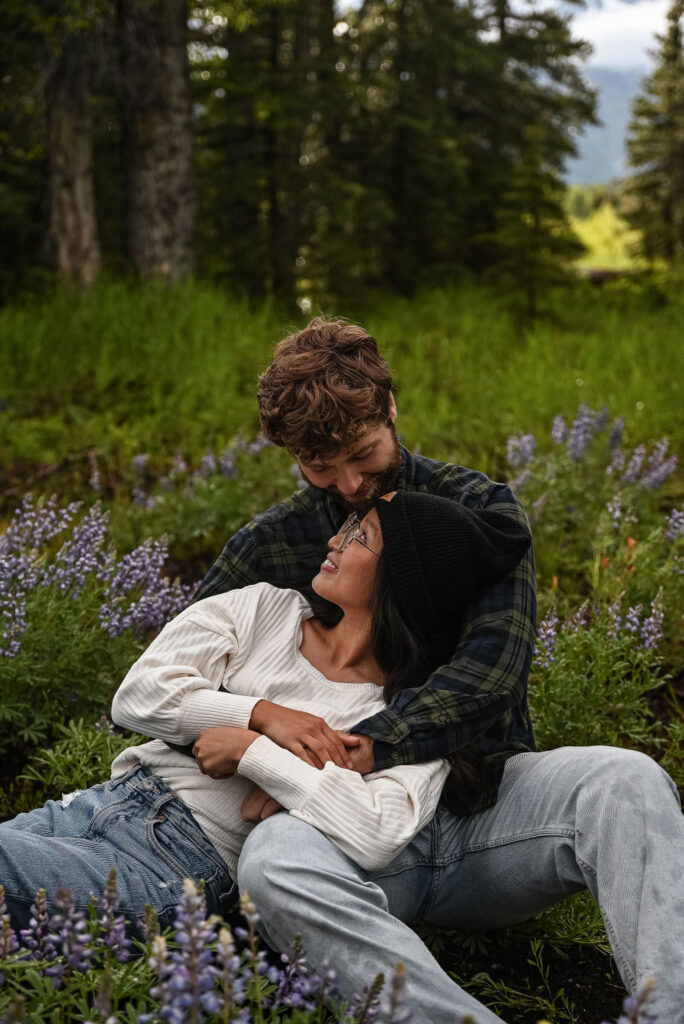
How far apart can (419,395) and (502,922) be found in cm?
572

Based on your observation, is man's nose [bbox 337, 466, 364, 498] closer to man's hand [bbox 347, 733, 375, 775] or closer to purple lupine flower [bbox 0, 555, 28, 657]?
man's hand [bbox 347, 733, 375, 775]

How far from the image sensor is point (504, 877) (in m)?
2.45

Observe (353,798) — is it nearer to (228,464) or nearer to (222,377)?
(228,464)

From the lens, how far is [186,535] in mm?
5406

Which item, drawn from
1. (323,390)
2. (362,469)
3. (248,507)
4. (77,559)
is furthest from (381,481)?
(248,507)

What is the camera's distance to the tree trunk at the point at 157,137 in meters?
10.1

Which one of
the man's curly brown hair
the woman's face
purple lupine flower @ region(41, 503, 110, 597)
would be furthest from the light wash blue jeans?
purple lupine flower @ region(41, 503, 110, 597)

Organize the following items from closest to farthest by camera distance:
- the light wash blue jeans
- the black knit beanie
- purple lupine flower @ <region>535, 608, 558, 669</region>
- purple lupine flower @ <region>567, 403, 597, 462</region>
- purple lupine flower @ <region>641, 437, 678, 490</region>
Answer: the light wash blue jeans
the black knit beanie
purple lupine flower @ <region>535, 608, 558, 669</region>
purple lupine flower @ <region>641, 437, 678, 490</region>
purple lupine flower @ <region>567, 403, 597, 462</region>

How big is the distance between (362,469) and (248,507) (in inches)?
115

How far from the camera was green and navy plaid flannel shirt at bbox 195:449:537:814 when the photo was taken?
2.39 metres

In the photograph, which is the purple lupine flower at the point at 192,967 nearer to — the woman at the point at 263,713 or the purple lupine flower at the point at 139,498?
the woman at the point at 263,713

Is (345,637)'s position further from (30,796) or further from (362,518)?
(30,796)

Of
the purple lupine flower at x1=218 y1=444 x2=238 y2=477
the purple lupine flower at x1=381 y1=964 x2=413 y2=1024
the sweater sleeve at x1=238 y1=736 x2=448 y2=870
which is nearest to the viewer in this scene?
the purple lupine flower at x1=381 y1=964 x2=413 y2=1024

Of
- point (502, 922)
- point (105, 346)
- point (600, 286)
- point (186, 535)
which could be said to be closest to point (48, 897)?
point (502, 922)
